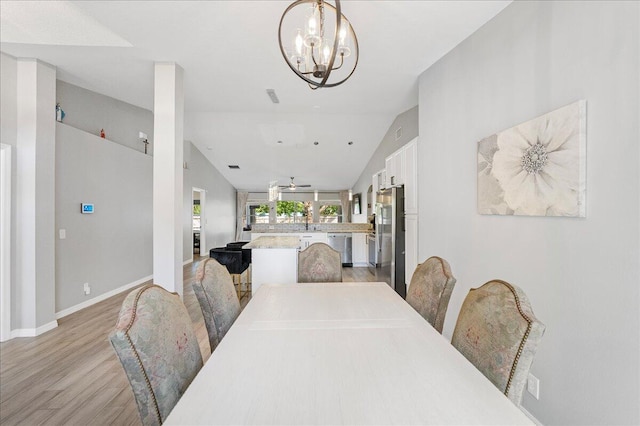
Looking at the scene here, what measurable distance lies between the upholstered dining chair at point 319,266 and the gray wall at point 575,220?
1.13 meters

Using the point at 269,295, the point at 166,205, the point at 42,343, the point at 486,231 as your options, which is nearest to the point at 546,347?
the point at 486,231

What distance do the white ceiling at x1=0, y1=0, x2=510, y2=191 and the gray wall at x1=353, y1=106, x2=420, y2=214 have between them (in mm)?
252

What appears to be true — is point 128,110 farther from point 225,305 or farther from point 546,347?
point 546,347

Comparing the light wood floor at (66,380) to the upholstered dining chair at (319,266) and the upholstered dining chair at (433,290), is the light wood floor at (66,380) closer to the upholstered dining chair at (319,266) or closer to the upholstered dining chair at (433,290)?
the upholstered dining chair at (319,266)

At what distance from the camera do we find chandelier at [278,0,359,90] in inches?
59.2

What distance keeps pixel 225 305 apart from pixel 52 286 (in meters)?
2.97

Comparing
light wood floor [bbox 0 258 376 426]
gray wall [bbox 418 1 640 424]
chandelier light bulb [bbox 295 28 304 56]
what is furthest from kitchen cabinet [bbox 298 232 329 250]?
chandelier light bulb [bbox 295 28 304 56]

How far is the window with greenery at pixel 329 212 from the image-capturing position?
13172 millimetres

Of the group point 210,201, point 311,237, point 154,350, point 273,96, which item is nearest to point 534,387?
point 154,350

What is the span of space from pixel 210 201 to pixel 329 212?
227 inches

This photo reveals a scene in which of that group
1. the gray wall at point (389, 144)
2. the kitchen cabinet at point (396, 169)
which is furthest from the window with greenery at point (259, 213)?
the kitchen cabinet at point (396, 169)

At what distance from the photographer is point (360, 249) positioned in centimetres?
706

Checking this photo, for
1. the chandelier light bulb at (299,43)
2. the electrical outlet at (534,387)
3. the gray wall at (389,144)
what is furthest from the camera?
the gray wall at (389,144)

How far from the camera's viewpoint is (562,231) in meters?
1.66
